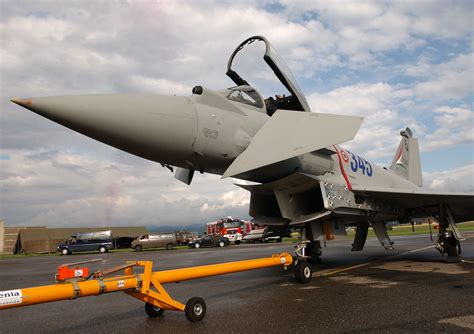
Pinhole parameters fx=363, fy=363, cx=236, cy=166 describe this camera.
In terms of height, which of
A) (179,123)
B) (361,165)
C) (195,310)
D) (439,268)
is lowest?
(439,268)

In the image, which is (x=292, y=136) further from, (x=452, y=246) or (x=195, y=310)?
(x=452, y=246)

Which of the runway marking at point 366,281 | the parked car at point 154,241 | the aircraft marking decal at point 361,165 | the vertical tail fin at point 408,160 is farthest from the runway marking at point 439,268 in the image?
the parked car at point 154,241

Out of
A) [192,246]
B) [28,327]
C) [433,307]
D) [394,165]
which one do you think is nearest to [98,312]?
[28,327]

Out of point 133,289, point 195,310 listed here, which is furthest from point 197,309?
point 133,289

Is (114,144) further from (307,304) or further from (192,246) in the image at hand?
(192,246)

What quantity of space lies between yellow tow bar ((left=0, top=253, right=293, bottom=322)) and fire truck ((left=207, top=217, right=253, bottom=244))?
30.7 metres

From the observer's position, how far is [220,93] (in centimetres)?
668

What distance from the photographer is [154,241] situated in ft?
95.7

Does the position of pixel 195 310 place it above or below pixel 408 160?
below

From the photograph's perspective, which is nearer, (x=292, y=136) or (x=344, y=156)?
(x=292, y=136)

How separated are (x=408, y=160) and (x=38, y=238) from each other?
126 feet

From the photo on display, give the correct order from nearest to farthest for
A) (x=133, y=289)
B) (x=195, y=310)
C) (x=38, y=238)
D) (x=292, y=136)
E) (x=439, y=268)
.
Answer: (x=133, y=289) < (x=195, y=310) < (x=292, y=136) < (x=439, y=268) < (x=38, y=238)

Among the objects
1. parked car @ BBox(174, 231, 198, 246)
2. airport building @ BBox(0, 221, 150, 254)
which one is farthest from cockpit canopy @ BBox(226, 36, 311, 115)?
airport building @ BBox(0, 221, 150, 254)

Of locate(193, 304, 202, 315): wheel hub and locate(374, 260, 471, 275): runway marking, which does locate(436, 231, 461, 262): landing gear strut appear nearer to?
locate(374, 260, 471, 275): runway marking
